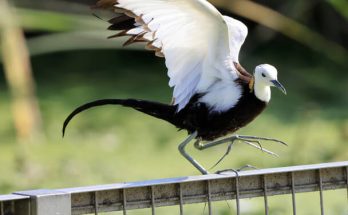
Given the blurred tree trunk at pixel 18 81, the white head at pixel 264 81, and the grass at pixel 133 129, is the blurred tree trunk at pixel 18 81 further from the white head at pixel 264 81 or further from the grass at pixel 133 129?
the white head at pixel 264 81

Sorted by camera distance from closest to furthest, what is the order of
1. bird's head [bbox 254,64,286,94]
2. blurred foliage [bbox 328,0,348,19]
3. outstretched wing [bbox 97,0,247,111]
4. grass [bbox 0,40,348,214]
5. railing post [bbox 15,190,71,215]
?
railing post [bbox 15,190,71,215] < outstretched wing [bbox 97,0,247,111] < bird's head [bbox 254,64,286,94] < grass [bbox 0,40,348,214] < blurred foliage [bbox 328,0,348,19]

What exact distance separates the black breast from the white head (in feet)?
0.05

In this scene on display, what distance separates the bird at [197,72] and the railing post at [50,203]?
2.06 feet

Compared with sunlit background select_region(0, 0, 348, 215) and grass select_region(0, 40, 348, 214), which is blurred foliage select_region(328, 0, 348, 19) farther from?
grass select_region(0, 40, 348, 214)

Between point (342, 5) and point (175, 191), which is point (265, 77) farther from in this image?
point (342, 5)

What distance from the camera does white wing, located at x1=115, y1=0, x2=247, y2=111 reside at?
2.38 meters

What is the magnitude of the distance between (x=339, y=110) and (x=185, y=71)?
2.12 m

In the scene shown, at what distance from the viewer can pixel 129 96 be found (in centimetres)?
457

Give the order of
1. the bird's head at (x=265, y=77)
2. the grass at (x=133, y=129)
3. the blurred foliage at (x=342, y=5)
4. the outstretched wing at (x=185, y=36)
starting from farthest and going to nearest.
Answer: the blurred foliage at (x=342, y=5) < the grass at (x=133, y=129) < the bird's head at (x=265, y=77) < the outstretched wing at (x=185, y=36)

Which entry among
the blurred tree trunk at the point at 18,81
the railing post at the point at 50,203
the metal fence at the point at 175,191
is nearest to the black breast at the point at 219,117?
the metal fence at the point at 175,191

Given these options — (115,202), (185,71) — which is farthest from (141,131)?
(115,202)

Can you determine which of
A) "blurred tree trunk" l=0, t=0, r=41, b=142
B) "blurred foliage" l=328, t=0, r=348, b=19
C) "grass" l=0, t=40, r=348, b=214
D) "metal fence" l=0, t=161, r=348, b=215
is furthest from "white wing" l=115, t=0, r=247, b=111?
"blurred tree trunk" l=0, t=0, r=41, b=142

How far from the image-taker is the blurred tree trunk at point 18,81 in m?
4.22

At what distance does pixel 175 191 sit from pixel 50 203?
27 cm
